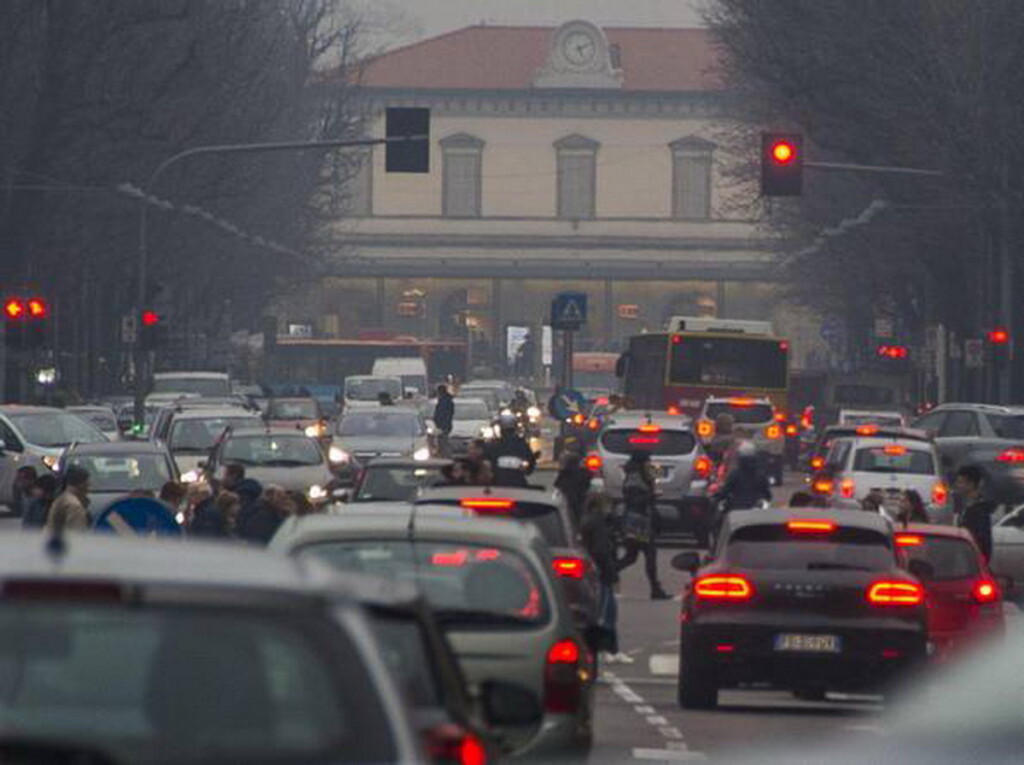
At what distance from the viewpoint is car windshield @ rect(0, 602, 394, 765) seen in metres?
6.48

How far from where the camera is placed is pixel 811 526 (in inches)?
766

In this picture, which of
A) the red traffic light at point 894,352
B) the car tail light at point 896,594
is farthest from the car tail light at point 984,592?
the red traffic light at point 894,352

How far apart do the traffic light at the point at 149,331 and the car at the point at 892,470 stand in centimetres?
1861

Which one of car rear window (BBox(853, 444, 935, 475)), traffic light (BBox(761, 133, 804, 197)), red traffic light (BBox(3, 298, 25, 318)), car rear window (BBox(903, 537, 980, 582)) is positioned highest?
traffic light (BBox(761, 133, 804, 197))

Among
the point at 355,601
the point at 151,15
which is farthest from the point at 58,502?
the point at 151,15

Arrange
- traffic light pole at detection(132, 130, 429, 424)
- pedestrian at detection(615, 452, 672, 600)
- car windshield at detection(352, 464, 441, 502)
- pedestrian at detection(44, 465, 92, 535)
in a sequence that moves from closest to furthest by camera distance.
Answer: pedestrian at detection(44, 465, 92, 535), pedestrian at detection(615, 452, 672, 600), car windshield at detection(352, 464, 441, 502), traffic light pole at detection(132, 130, 429, 424)

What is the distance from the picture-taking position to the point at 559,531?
19.4 meters

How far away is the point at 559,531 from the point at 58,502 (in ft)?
13.0

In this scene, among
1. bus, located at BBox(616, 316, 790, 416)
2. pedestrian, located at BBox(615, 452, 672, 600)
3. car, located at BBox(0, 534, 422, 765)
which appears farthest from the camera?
bus, located at BBox(616, 316, 790, 416)

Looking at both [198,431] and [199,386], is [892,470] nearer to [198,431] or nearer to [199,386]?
[198,431]

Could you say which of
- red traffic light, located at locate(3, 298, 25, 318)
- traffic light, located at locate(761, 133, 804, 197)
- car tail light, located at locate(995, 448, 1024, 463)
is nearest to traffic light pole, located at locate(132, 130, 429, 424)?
red traffic light, located at locate(3, 298, 25, 318)

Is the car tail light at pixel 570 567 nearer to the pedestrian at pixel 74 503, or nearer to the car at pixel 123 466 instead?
the pedestrian at pixel 74 503

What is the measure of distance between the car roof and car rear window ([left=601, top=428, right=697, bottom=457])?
A: 20.9 metres

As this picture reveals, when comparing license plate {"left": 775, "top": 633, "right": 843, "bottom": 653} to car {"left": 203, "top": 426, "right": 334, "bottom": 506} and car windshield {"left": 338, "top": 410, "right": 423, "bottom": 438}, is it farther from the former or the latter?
car windshield {"left": 338, "top": 410, "right": 423, "bottom": 438}
